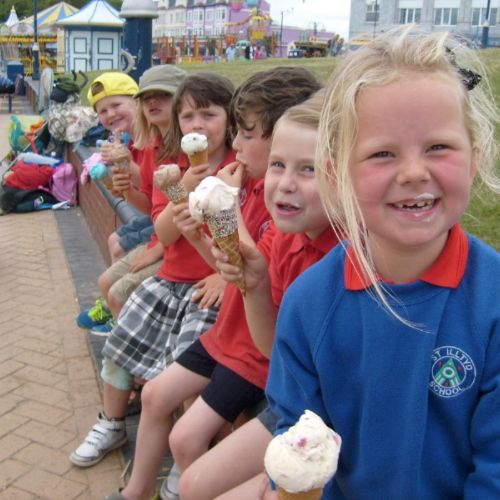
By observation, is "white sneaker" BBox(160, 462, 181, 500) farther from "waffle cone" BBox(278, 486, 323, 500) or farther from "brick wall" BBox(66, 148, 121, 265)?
"brick wall" BBox(66, 148, 121, 265)

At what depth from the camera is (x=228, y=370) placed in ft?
8.63

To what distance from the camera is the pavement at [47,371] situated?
346 cm

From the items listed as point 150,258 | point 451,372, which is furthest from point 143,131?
point 451,372

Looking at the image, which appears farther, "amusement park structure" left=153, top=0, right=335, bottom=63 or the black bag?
"amusement park structure" left=153, top=0, right=335, bottom=63

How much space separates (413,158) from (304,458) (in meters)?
0.67

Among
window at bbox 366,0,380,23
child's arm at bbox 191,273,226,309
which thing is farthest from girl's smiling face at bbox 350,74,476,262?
window at bbox 366,0,380,23

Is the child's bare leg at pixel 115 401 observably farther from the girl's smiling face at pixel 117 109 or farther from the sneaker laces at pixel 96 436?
the girl's smiling face at pixel 117 109

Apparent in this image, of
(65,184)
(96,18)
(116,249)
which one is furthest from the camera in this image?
(96,18)

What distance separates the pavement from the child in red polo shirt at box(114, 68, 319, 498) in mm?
570

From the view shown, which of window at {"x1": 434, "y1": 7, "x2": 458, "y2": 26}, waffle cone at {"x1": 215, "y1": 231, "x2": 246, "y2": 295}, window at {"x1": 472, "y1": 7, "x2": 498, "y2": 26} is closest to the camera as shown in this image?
waffle cone at {"x1": 215, "y1": 231, "x2": 246, "y2": 295}

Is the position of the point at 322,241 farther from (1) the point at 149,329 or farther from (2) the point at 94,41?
(2) the point at 94,41

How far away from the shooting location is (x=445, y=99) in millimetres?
1546

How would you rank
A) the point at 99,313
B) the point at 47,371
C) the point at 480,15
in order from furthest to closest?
the point at 480,15, the point at 99,313, the point at 47,371

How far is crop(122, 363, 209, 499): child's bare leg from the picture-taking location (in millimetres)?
2844
